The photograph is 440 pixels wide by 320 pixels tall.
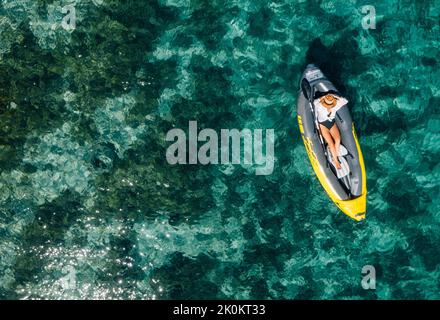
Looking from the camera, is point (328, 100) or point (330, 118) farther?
point (330, 118)

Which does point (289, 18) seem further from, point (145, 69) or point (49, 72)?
point (49, 72)

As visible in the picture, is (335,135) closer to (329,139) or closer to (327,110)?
(329,139)

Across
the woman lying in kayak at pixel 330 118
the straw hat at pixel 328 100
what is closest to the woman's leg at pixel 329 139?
the woman lying in kayak at pixel 330 118

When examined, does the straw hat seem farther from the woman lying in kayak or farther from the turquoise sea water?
the turquoise sea water

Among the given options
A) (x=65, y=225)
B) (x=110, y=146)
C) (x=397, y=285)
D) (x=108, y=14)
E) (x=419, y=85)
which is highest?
(x=108, y=14)

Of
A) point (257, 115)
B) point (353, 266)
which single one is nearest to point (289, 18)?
point (257, 115)

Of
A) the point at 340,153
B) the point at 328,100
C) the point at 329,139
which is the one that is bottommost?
the point at 340,153

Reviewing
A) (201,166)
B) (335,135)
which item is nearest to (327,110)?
(335,135)
